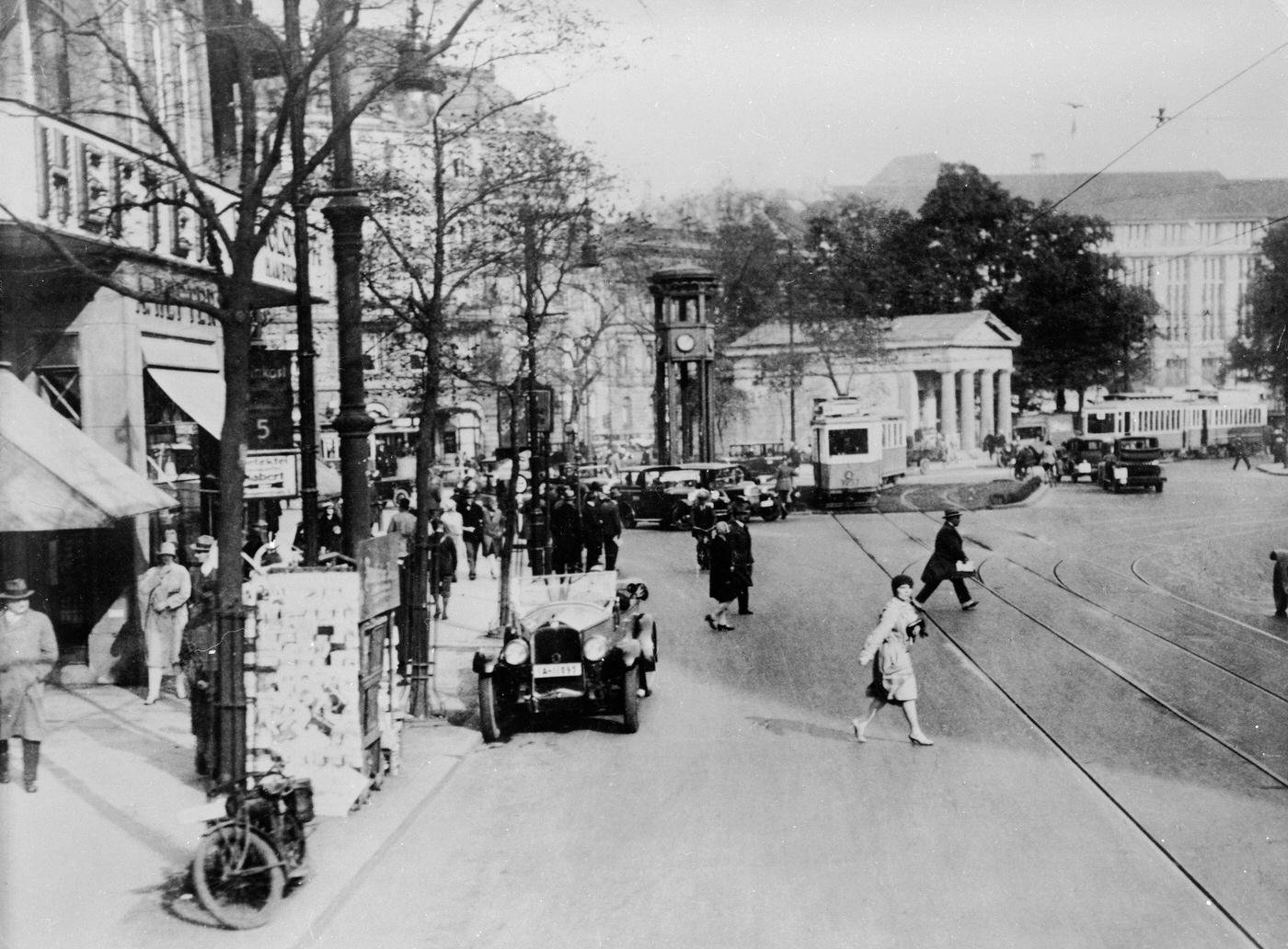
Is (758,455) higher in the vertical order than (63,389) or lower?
lower

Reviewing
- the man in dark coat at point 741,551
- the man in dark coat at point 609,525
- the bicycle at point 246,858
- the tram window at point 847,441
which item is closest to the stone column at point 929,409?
the tram window at point 847,441

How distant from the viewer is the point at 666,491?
36625 millimetres

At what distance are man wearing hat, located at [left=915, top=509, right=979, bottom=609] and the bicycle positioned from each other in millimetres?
12667

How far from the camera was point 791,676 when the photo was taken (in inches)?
611

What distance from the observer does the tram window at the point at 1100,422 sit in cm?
5681

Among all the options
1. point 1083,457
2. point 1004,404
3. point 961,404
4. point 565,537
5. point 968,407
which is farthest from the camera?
point 1004,404

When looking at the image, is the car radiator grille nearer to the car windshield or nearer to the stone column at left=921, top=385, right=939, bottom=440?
the car windshield

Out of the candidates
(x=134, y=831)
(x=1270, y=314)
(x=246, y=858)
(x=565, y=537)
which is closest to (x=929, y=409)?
(x=1270, y=314)

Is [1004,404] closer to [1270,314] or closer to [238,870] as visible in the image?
[1270,314]

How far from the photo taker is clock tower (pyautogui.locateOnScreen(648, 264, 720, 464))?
41.8 metres

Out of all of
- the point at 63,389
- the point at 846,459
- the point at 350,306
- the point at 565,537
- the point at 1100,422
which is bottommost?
the point at 565,537

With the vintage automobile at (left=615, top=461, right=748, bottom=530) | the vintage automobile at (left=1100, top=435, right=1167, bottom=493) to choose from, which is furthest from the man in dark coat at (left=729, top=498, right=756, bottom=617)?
the vintage automobile at (left=1100, top=435, right=1167, bottom=493)

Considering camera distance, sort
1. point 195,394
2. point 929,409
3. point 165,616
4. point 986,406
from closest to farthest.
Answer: point 165,616
point 195,394
point 986,406
point 929,409

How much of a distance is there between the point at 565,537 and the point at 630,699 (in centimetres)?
985
